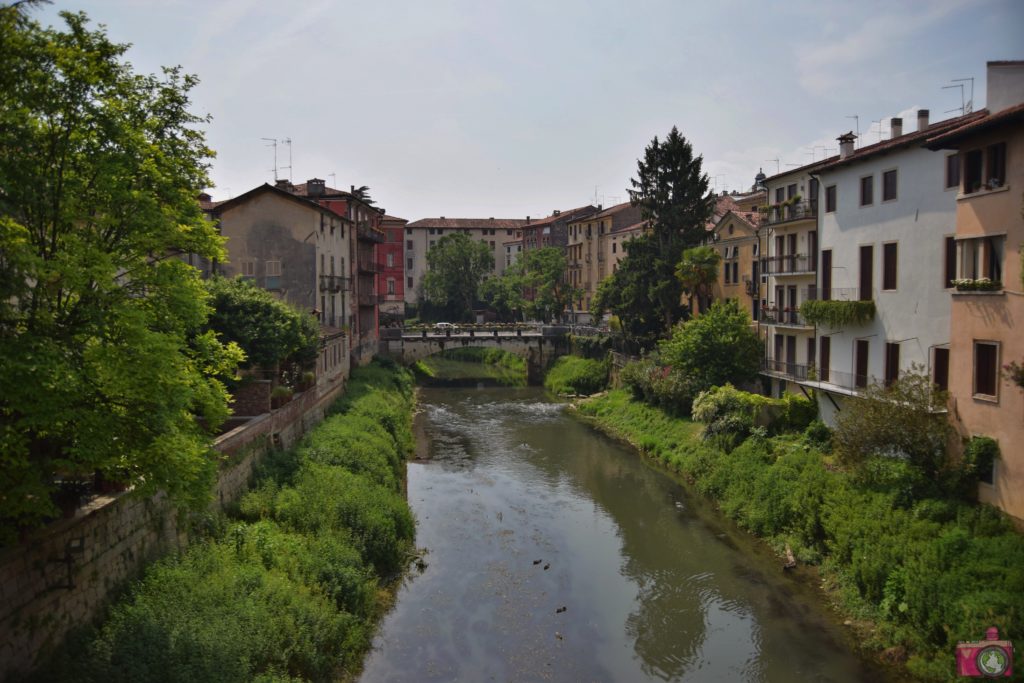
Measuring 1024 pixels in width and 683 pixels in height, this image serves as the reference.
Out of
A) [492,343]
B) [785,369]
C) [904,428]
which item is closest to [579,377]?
[492,343]

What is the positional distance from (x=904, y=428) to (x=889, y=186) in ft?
32.0

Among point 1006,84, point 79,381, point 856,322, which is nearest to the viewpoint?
point 79,381

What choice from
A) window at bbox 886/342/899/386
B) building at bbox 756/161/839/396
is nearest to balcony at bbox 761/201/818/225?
building at bbox 756/161/839/396

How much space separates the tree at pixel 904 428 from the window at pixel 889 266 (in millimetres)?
5125

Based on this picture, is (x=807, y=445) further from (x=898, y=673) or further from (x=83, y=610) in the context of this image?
(x=83, y=610)

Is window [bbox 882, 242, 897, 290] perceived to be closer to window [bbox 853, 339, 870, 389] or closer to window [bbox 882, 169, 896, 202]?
window [bbox 882, 169, 896, 202]

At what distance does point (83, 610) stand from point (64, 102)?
818 centimetres

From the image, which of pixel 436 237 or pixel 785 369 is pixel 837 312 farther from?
pixel 436 237

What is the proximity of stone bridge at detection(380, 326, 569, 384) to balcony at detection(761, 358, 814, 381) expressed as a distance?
98.1 feet

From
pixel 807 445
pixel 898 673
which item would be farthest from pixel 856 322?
pixel 898 673

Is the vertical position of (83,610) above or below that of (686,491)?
above

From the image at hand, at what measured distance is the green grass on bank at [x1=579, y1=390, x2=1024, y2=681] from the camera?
15.6 meters

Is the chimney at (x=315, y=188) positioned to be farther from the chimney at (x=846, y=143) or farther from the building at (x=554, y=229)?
the building at (x=554, y=229)

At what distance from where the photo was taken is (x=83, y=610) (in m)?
12.9
